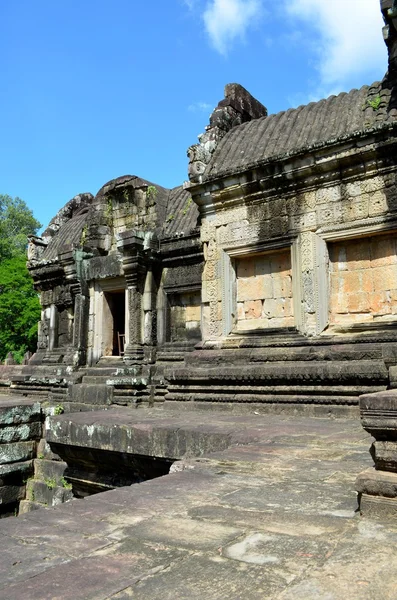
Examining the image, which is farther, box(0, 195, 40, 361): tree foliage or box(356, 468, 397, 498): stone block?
box(0, 195, 40, 361): tree foliage

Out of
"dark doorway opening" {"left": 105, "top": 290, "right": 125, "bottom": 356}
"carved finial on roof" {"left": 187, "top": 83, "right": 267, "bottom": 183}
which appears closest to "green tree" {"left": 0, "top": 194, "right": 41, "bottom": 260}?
"dark doorway opening" {"left": 105, "top": 290, "right": 125, "bottom": 356}

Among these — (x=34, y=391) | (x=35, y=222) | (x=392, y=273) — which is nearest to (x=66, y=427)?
(x=392, y=273)

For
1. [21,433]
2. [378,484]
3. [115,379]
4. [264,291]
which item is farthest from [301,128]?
[378,484]

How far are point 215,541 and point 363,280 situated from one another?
5453 mm

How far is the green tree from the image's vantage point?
38188 mm

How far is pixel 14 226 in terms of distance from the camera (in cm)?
4147

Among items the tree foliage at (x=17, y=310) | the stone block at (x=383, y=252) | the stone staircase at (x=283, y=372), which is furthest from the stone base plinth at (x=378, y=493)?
the tree foliage at (x=17, y=310)

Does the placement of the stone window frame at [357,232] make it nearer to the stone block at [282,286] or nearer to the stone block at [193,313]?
the stone block at [282,286]

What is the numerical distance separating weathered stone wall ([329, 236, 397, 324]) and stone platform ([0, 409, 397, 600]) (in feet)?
11.3

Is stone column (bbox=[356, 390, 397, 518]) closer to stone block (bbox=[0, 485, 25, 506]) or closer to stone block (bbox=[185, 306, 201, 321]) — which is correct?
stone block (bbox=[0, 485, 25, 506])

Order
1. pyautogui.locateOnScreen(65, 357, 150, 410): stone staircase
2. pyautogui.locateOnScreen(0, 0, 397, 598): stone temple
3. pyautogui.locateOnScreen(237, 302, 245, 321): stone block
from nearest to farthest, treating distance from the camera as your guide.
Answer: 1. pyautogui.locateOnScreen(0, 0, 397, 598): stone temple
2. pyautogui.locateOnScreen(237, 302, 245, 321): stone block
3. pyautogui.locateOnScreen(65, 357, 150, 410): stone staircase

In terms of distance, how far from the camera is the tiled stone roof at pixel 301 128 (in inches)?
289

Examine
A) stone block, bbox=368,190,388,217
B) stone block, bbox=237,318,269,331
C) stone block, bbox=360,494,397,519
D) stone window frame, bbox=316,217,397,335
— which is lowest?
stone block, bbox=360,494,397,519

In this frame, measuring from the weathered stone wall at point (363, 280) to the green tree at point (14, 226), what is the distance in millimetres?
34668
